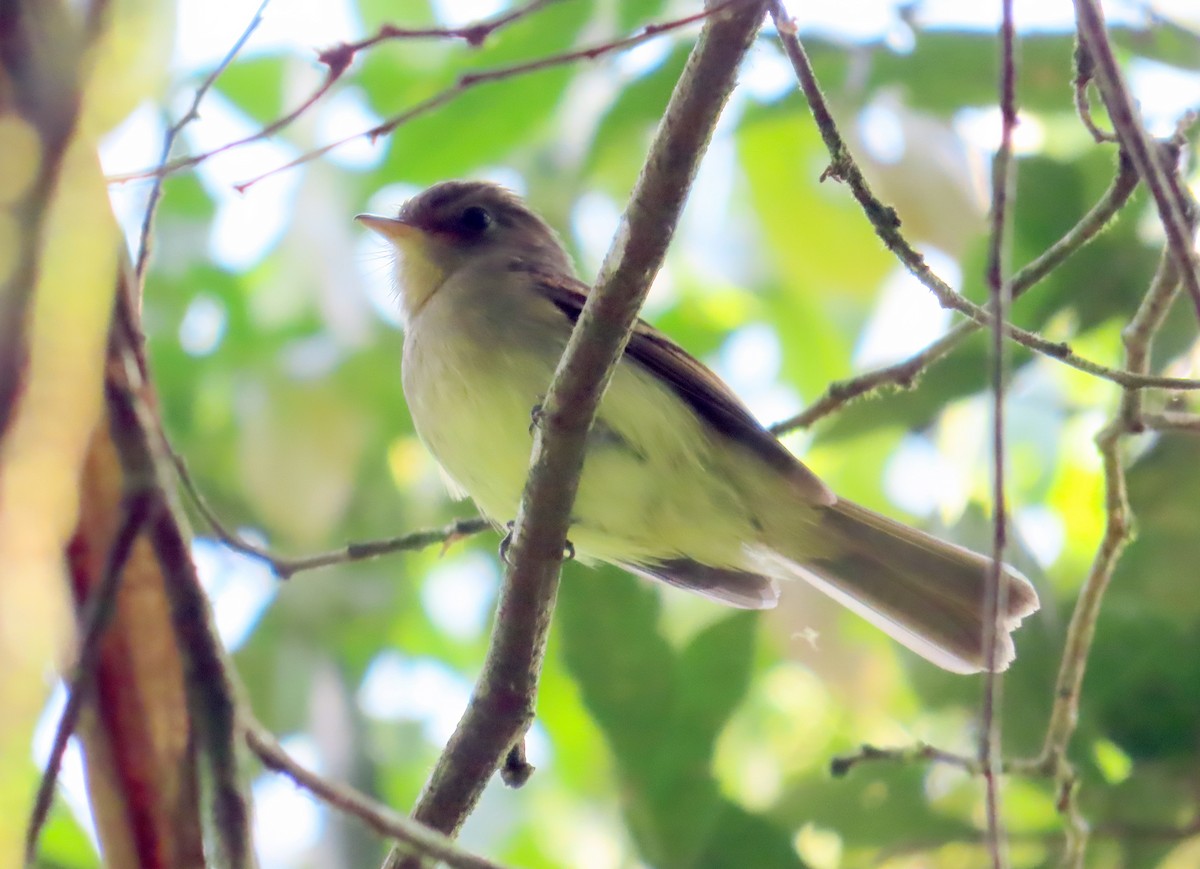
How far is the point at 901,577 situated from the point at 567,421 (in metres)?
1.86

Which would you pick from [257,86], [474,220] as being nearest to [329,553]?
[474,220]

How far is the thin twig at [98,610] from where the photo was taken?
3.59 ft

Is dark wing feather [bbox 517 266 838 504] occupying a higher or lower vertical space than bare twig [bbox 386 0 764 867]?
higher

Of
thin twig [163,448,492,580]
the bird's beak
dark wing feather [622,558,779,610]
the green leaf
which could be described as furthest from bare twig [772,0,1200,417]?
the green leaf

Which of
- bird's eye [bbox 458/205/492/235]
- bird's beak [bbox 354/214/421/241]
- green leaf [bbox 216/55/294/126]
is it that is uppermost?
green leaf [bbox 216/55/294/126]

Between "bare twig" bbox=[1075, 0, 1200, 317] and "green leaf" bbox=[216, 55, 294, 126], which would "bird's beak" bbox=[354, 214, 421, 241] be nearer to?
"green leaf" bbox=[216, 55, 294, 126]

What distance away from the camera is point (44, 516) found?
1.02 meters

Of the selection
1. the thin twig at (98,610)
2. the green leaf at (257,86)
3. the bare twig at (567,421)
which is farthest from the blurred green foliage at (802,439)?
the thin twig at (98,610)

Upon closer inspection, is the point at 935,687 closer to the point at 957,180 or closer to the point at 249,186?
the point at 957,180

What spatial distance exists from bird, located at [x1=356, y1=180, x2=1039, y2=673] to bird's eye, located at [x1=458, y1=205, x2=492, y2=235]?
0.62 m

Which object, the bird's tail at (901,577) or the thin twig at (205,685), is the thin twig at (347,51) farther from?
the bird's tail at (901,577)

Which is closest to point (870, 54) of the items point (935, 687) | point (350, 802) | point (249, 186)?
point (935, 687)

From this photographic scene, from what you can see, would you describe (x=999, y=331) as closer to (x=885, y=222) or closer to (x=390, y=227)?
(x=885, y=222)

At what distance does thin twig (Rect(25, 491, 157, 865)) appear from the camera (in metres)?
1.09
